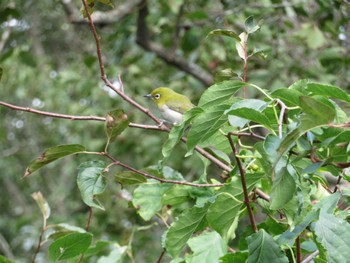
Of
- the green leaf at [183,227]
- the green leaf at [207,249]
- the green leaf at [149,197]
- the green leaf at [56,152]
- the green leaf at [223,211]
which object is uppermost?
the green leaf at [56,152]

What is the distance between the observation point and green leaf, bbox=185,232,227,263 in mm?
1269

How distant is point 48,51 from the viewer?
30.0ft

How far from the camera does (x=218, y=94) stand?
106cm

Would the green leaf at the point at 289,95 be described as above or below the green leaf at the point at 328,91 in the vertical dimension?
below

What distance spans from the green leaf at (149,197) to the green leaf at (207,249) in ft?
0.84

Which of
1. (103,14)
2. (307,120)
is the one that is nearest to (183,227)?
(307,120)

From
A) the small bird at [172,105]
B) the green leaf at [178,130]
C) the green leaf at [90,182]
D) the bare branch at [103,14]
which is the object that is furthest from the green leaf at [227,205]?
the bare branch at [103,14]

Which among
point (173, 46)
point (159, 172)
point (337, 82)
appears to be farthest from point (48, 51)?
point (159, 172)

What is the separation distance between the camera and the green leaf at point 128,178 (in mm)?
1277

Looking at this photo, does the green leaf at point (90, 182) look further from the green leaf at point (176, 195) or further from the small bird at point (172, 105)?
the small bird at point (172, 105)

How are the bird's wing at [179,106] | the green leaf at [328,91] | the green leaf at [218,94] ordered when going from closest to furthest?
the green leaf at [328,91] → the green leaf at [218,94] → the bird's wing at [179,106]

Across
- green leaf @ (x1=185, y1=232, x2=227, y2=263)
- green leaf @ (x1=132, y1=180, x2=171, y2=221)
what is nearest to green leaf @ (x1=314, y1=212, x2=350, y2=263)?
green leaf @ (x1=185, y1=232, x2=227, y2=263)

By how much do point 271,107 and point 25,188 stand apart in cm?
832

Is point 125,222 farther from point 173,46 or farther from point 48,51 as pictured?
point 48,51
